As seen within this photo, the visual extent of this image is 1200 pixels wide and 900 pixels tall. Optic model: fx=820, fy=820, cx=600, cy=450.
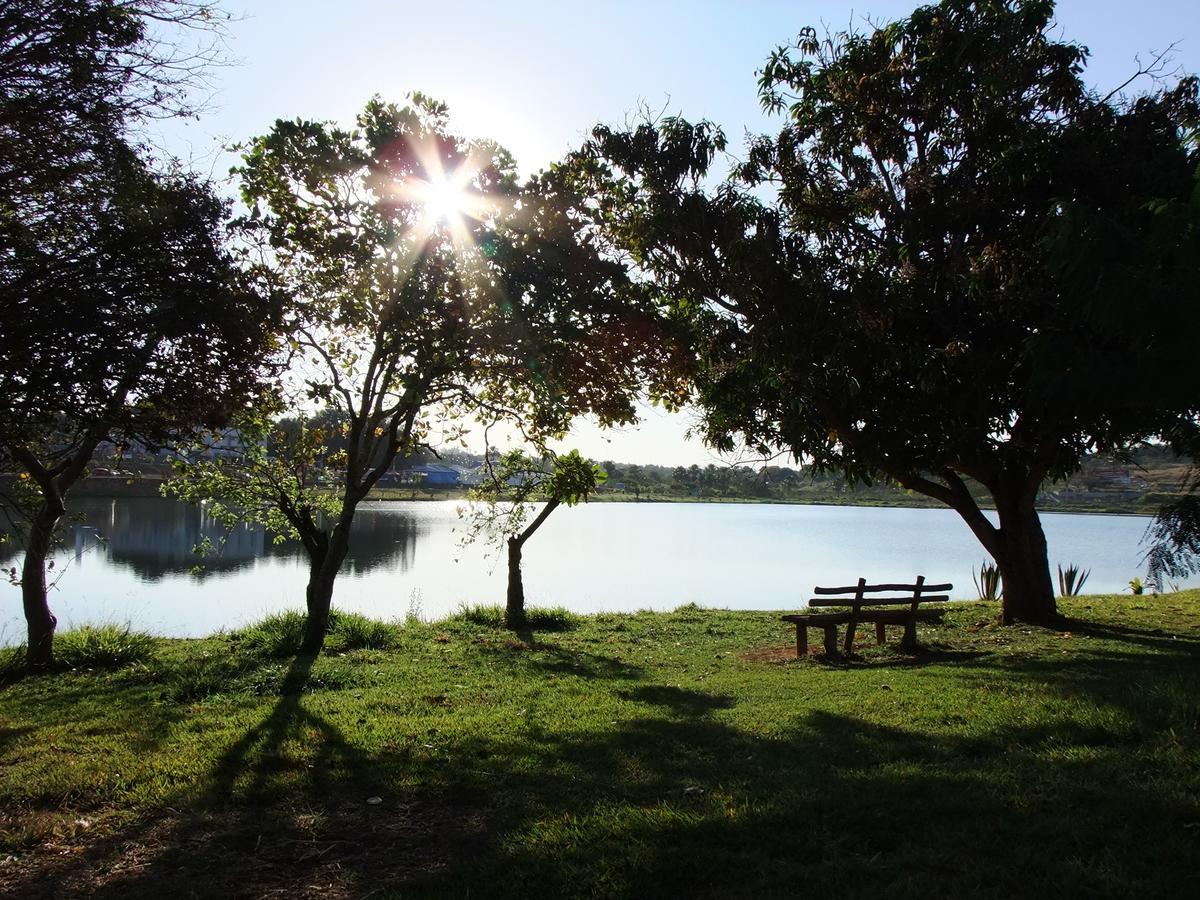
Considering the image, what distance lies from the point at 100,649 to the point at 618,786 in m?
8.67

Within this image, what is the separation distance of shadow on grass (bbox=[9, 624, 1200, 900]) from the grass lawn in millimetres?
16

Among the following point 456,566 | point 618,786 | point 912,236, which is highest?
point 912,236

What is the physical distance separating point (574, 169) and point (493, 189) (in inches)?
54.8

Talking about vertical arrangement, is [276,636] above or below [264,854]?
below

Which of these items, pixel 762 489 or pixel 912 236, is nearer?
pixel 912 236

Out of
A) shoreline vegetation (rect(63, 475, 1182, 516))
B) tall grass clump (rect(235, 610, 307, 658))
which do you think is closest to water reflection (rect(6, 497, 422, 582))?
tall grass clump (rect(235, 610, 307, 658))

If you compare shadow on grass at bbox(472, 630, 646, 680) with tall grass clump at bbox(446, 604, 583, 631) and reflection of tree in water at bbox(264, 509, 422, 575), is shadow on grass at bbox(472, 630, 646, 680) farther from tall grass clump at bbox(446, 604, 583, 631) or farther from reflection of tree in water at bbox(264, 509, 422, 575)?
reflection of tree in water at bbox(264, 509, 422, 575)

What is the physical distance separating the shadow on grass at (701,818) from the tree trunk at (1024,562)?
268 inches

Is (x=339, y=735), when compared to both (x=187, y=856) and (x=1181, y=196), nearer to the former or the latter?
(x=187, y=856)

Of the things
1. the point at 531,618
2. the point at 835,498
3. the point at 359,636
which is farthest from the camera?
the point at 835,498

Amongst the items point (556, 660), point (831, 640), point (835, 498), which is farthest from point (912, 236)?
point (835, 498)

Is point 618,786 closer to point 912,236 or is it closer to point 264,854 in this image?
point 264,854

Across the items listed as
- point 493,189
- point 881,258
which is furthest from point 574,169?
point 881,258

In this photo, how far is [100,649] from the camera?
10.5 meters
